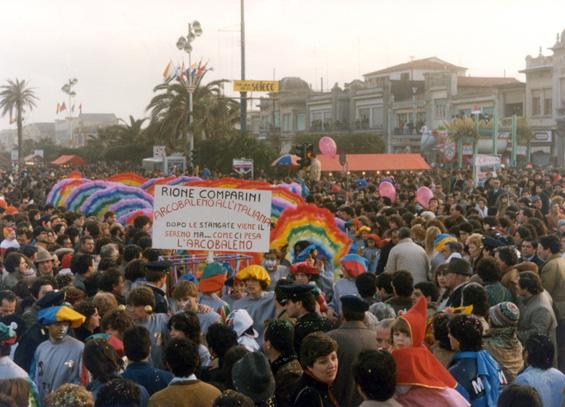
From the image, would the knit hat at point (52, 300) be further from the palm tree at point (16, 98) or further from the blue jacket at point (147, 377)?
the palm tree at point (16, 98)

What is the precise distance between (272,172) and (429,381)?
1390 inches

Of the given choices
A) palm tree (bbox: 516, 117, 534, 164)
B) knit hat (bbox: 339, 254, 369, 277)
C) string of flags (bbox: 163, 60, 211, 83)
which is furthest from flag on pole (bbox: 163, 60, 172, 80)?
knit hat (bbox: 339, 254, 369, 277)

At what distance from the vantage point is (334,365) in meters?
5.23

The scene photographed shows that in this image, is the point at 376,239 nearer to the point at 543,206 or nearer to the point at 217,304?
the point at 217,304

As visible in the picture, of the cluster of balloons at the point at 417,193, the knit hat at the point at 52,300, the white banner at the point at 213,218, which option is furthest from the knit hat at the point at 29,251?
the cluster of balloons at the point at 417,193

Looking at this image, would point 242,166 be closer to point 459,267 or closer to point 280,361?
point 459,267

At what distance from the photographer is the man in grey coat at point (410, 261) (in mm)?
10297

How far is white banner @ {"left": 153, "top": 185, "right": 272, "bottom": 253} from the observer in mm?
9617

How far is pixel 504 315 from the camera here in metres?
6.34

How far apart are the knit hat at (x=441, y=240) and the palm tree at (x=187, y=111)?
35.3 metres

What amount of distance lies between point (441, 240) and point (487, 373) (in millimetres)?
5130

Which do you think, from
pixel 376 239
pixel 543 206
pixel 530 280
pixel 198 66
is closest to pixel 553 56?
pixel 198 66

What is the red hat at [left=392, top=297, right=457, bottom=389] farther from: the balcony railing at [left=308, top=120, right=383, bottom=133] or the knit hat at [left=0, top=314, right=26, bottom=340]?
the balcony railing at [left=308, top=120, right=383, bottom=133]

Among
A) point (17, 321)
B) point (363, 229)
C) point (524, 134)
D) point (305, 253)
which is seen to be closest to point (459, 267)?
point (305, 253)
